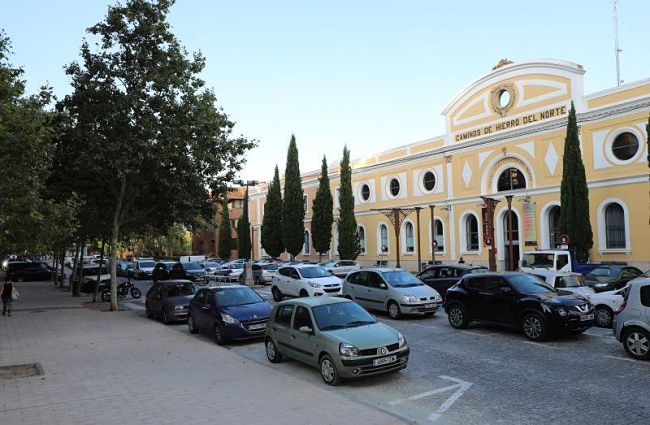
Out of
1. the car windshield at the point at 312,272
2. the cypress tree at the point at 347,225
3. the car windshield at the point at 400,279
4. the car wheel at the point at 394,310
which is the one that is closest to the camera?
the car wheel at the point at 394,310

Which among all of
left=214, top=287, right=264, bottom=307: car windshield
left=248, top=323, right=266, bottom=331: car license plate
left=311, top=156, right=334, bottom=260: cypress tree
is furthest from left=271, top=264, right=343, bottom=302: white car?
left=311, top=156, right=334, bottom=260: cypress tree

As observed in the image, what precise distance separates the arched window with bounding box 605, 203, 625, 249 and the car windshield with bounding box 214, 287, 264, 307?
22911 mm

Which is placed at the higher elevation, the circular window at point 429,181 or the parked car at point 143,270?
the circular window at point 429,181

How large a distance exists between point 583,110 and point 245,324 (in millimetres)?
25829

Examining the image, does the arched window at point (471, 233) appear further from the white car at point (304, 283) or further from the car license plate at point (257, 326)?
the car license plate at point (257, 326)

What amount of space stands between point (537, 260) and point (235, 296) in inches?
528

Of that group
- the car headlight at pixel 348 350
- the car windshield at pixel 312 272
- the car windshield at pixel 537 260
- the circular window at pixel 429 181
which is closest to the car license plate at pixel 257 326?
the car headlight at pixel 348 350

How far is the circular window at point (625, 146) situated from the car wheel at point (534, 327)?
2027 centimetres

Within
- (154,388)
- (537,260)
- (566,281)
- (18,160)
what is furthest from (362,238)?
(154,388)

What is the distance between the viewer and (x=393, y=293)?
51.8ft

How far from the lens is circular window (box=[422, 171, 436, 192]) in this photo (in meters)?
40.3

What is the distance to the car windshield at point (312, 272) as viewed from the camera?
68.6ft

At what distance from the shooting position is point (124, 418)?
7.12 meters

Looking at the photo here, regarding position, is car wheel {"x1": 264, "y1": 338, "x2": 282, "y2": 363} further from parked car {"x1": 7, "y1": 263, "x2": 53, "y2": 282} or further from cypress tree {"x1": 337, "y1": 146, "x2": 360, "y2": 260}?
parked car {"x1": 7, "y1": 263, "x2": 53, "y2": 282}
